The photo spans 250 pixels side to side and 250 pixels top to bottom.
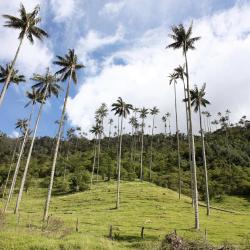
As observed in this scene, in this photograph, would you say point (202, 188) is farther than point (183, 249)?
Yes

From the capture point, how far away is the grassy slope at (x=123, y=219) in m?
22.9

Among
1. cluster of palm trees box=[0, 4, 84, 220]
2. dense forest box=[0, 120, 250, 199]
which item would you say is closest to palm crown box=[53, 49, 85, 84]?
cluster of palm trees box=[0, 4, 84, 220]

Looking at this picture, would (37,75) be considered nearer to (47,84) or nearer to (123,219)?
(47,84)

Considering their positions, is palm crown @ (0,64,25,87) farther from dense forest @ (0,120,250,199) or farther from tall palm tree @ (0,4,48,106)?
dense forest @ (0,120,250,199)

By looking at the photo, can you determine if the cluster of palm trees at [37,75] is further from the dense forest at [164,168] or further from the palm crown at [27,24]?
the dense forest at [164,168]

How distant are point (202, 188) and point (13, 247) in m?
69.3

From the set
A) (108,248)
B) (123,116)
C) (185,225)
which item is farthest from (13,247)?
(123,116)

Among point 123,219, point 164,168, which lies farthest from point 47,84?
point 164,168

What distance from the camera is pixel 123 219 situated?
1662 inches

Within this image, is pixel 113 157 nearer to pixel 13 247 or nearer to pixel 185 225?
pixel 185 225

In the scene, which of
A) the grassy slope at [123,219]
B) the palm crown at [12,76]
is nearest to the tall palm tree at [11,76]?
the palm crown at [12,76]

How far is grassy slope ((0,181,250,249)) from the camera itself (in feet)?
75.0

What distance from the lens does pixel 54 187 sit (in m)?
85.8

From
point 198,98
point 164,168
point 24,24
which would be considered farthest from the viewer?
point 164,168
